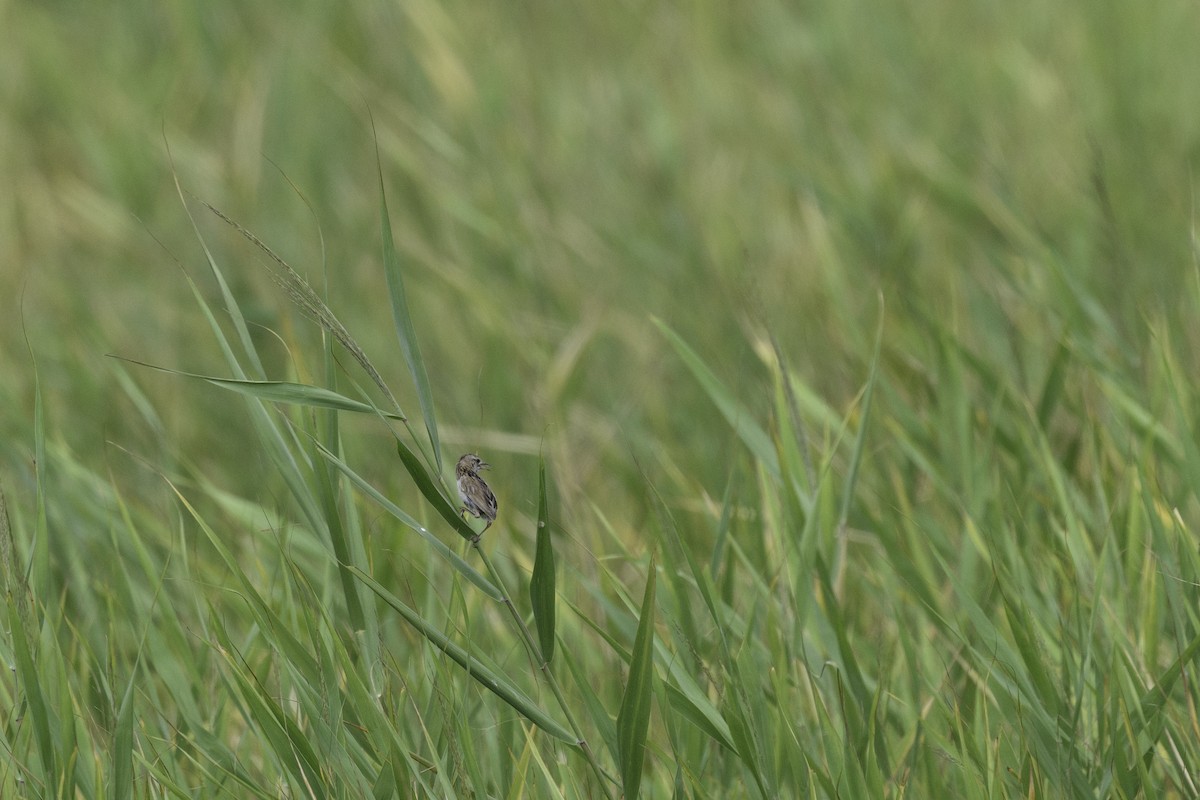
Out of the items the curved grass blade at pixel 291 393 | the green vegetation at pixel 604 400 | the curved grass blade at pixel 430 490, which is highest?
the curved grass blade at pixel 291 393

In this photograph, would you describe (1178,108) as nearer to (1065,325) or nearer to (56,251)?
(1065,325)

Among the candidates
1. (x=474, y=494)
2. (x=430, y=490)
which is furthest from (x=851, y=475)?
(x=430, y=490)

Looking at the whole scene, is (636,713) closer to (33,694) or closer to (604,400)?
(33,694)

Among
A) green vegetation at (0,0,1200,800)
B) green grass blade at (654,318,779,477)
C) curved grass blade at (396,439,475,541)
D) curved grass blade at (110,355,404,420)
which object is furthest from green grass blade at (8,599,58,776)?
green grass blade at (654,318,779,477)

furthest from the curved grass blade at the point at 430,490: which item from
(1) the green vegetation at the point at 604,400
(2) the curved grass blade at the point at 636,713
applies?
(2) the curved grass blade at the point at 636,713

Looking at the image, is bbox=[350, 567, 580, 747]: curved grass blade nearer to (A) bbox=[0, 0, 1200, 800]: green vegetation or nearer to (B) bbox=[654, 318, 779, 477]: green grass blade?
(A) bbox=[0, 0, 1200, 800]: green vegetation

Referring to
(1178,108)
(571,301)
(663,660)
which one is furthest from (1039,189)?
(663,660)

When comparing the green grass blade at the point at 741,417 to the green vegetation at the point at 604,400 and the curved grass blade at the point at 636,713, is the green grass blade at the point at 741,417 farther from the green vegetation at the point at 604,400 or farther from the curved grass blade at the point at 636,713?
the curved grass blade at the point at 636,713

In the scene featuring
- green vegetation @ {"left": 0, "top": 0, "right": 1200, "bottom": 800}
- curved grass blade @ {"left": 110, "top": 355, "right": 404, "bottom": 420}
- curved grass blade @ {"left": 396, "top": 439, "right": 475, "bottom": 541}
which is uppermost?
curved grass blade @ {"left": 110, "top": 355, "right": 404, "bottom": 420}

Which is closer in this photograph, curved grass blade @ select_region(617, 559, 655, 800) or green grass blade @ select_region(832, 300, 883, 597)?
curved grass blade @ select_region(617, 559, 655, 800)
